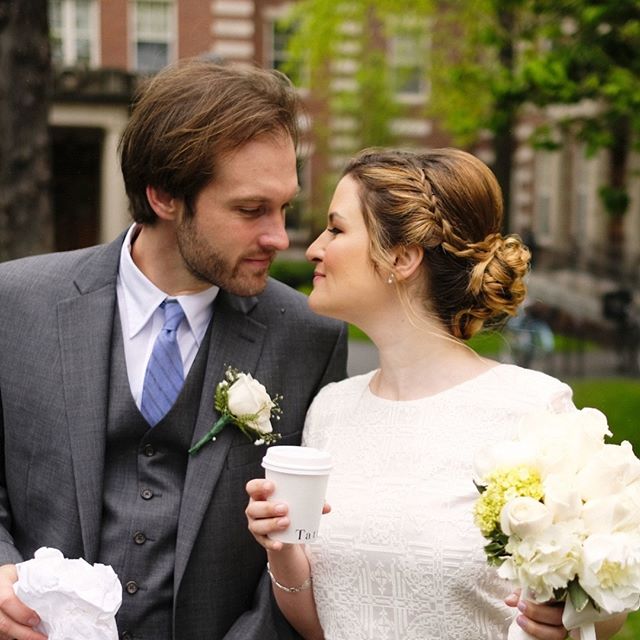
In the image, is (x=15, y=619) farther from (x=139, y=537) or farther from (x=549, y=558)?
(x=549, y=558)

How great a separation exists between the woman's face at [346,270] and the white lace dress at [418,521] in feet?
1.08

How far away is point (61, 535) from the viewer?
3.10 m

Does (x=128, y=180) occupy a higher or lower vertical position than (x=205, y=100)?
lower

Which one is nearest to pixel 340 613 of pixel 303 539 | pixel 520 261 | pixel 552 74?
pixel 303 539

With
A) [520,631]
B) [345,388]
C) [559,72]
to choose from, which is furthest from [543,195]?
[520,631]

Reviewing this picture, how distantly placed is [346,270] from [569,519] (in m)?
1.10

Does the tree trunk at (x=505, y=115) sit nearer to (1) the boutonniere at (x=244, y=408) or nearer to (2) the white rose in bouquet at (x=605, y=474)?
(1) the boutonniere at (x=244, y=408)

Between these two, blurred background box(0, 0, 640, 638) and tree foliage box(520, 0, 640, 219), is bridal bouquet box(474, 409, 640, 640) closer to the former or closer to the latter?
blurred background box(0, 0, 640, 638)

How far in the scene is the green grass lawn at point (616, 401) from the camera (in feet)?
34.8

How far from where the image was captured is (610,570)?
226 cm

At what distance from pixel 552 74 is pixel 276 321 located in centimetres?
639

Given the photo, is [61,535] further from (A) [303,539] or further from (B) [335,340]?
(B) [335,340]

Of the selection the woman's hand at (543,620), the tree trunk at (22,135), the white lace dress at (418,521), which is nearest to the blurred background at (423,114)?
the tree trunk at (22,135)

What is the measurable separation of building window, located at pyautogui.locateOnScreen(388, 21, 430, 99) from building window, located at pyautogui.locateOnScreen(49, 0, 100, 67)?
26.3 ft
